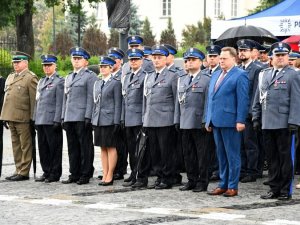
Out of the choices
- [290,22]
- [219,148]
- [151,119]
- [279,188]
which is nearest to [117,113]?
[151,119]

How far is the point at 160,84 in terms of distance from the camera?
46.3 feet

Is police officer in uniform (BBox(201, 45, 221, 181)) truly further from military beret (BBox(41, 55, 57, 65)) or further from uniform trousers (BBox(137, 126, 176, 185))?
military beret (BBox(41, 55, 57, 65))

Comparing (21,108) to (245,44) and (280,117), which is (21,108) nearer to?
(245,44)

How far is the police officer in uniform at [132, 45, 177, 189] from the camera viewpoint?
14.1 m

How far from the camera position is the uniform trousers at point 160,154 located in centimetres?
1415

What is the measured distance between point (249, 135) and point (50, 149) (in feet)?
9.56

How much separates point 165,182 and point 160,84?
133 cm

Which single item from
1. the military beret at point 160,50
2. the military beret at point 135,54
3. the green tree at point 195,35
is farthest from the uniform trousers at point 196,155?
the green tree at point 195,35

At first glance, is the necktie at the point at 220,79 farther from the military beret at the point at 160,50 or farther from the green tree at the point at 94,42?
the green tree at the point at 94,42

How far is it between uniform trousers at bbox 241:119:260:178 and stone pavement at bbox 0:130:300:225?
0.33 meters

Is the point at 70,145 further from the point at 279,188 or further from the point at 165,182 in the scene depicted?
the point at 279,188

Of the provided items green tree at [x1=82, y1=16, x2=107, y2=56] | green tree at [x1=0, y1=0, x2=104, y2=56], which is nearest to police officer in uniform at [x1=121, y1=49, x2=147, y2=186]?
green tree at [x1=0, y1=0, x2=104, y2=56]

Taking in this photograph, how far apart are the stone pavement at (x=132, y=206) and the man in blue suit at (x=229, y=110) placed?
0.36 m

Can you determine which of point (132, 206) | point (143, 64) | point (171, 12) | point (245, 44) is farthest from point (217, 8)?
point (132, 206)
